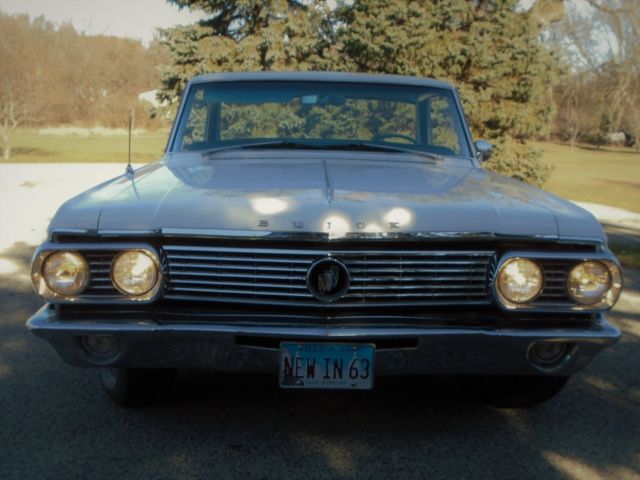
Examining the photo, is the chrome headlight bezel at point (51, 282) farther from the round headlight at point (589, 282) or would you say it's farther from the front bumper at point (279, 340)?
the round headlight at point (589, 282)

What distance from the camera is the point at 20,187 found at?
16.9 metres

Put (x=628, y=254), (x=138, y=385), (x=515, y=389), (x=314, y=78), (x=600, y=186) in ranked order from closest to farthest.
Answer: (x=138, y=385), (x=515, y=389), (x=314, y=78), (x=628, y=254), (x=600, y=186)

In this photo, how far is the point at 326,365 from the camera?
2918mm

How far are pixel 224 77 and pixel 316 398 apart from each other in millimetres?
2043

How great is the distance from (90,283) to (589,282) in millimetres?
1955

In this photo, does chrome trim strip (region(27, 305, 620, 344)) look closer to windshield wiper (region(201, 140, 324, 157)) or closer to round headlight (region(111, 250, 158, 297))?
round headlight (region(111, 250, 158, 297))

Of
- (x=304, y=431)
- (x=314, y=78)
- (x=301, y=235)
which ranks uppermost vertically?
(x=314, y=78)

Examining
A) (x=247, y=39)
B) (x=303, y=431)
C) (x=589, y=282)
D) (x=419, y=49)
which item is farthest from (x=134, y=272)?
(x=247, y=39)

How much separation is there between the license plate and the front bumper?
3 cm

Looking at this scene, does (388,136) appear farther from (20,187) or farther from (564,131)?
(564,131)

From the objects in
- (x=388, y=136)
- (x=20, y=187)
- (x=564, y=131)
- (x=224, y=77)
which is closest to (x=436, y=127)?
(x=388, y=136)

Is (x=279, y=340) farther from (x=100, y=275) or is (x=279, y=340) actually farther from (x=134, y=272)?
(x=100, y=275)

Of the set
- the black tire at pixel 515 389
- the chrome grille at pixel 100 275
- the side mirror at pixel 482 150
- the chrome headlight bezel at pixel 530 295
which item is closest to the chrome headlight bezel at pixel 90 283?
the chrome grille at pixel 100 275

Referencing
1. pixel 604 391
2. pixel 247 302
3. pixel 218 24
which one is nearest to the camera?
pixel 247 302
